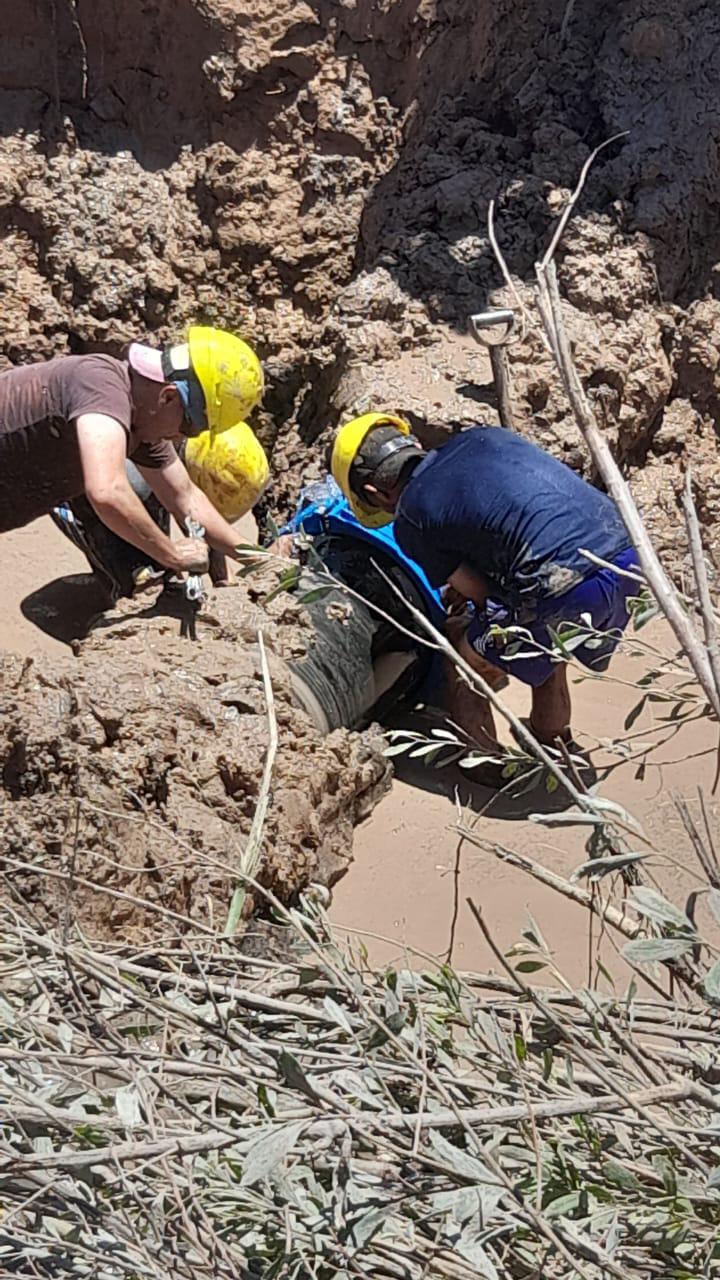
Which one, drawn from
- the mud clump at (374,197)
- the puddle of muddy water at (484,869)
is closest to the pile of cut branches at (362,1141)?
the puddle of muddy water at (484,869)

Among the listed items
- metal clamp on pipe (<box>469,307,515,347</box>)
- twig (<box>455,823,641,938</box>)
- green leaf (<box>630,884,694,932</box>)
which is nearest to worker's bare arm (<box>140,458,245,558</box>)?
metal clamp on pipe (<box>469,307,515,347</box>)

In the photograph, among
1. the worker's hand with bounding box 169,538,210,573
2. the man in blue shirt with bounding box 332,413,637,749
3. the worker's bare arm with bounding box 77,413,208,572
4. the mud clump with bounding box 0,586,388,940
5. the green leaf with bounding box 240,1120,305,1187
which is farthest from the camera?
the man in blue shirt with bounding box 332,413,637,749

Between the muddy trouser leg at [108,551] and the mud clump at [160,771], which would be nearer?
the mud clump at [160,771]

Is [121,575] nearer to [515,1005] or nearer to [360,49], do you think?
[360,49]

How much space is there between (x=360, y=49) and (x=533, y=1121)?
582 cm

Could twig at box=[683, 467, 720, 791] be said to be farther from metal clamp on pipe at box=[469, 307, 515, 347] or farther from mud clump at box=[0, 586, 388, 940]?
metal clamp on pipe at box=[469, 307, 515, 347]

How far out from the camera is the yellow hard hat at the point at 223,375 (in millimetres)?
4324

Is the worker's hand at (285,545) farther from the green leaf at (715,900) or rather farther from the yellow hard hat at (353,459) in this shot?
the green leaf at (715,900)

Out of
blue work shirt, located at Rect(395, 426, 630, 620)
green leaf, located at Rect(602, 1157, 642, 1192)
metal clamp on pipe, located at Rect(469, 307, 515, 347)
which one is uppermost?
metal clamp on pipe, located at Rect(469, 307, 515, 347)

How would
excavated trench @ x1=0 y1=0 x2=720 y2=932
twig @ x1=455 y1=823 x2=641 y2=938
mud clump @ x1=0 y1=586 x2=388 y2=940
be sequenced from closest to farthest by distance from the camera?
twig @ x1=455 y1=823 x2=641 y2=938 < mud clump @ x1=0 y1=586 x2=388 y2=940 < excavated trench @ x1=0 y1=0 x2=720 y2=932

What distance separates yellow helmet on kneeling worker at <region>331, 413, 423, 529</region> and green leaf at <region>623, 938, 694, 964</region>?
3.21m

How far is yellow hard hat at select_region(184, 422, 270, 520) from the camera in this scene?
501 cm

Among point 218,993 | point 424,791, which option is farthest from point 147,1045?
point 424,791

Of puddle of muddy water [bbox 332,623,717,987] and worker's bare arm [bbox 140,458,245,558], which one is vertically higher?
worker's bare arm [bbox 140,458,245,558]
